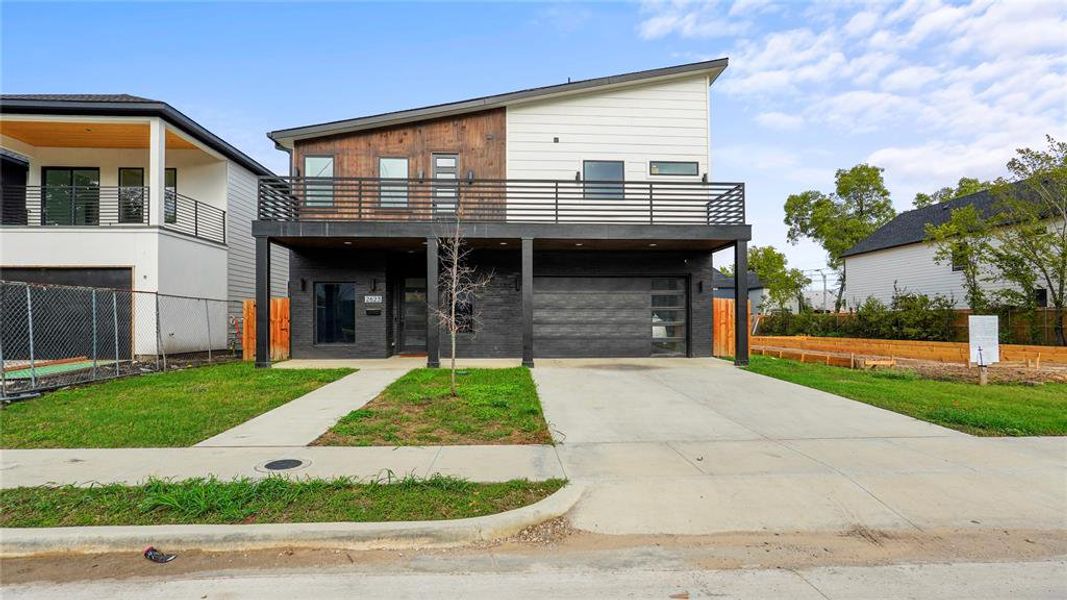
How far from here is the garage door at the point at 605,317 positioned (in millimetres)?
15430

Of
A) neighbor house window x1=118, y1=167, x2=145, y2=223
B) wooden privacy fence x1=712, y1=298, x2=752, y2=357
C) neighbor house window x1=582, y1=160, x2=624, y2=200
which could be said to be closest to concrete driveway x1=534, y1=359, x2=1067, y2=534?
wooden privacy fence x1=712, y1=298, x2=752, y2=357

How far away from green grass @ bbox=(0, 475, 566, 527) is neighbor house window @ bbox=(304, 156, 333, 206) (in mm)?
9900

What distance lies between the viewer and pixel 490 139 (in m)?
15.2

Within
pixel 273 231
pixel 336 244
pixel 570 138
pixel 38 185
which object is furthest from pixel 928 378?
pixel 38 185

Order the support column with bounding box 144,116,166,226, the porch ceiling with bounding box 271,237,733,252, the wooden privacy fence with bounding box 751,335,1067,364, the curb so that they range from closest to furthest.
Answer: the curb → the porch ceiling with bounding box 271,237,733,252 → the wooden privacy fence with bounding box 751,335,1067,364 → the support column with bounding box 144,116,166,226

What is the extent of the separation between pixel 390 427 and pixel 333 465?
1510 millimetres

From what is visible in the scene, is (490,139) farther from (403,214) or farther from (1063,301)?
(1063,301)

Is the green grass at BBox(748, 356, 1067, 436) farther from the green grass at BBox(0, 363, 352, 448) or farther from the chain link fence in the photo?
the chain link fence

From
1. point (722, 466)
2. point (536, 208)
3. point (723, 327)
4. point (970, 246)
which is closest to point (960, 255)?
point (970, 246)

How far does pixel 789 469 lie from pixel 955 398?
6.00 meters

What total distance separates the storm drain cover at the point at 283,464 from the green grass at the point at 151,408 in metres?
1.51

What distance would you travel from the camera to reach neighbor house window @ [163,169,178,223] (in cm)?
1706

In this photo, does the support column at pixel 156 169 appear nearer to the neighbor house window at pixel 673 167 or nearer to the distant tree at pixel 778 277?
the neighbor house window at pixel 673 167

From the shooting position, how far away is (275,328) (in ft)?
48.3
